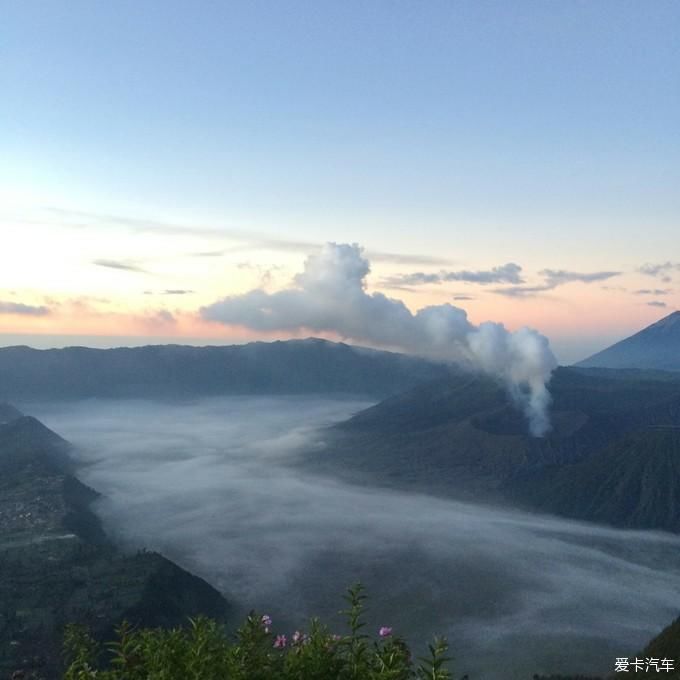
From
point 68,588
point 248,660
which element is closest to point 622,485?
point 68,588

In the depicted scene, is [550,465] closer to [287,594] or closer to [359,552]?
[359,552]

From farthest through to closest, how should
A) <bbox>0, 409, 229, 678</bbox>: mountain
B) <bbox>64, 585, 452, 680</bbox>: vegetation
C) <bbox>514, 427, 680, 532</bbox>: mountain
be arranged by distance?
<bbox>514, 427, 680, 532</bbox>: mountain
<bbox>0, 409, 229, 678</bbox>: mountain
<bbox>64, 585, 452, 680</bbox>: vegetation

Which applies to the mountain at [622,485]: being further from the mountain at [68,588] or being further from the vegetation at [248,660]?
the vegetation at [248,660]

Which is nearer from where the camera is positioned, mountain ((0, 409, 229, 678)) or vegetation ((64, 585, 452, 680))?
vegetation ((64, 585, 452, 680))

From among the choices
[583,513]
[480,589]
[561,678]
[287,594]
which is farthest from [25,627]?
[583,513]

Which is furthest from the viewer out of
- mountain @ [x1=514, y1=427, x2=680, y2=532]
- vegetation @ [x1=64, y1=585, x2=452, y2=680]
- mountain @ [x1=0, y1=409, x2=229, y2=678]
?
mountain @ [x1=514, y1=427, x2=680, y2=532]

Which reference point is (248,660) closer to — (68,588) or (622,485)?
(68,588)

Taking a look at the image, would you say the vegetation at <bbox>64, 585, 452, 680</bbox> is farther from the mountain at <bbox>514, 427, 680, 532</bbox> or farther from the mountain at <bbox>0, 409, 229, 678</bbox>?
the mountain at <bbox>514, 427, 680, 532</bbox>

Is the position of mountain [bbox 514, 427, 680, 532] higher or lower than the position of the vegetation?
lower

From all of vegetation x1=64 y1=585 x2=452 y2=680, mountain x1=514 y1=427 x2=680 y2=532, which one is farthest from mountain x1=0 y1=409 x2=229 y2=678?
mountain x1=514 y1=427 x2=680 y2=532
